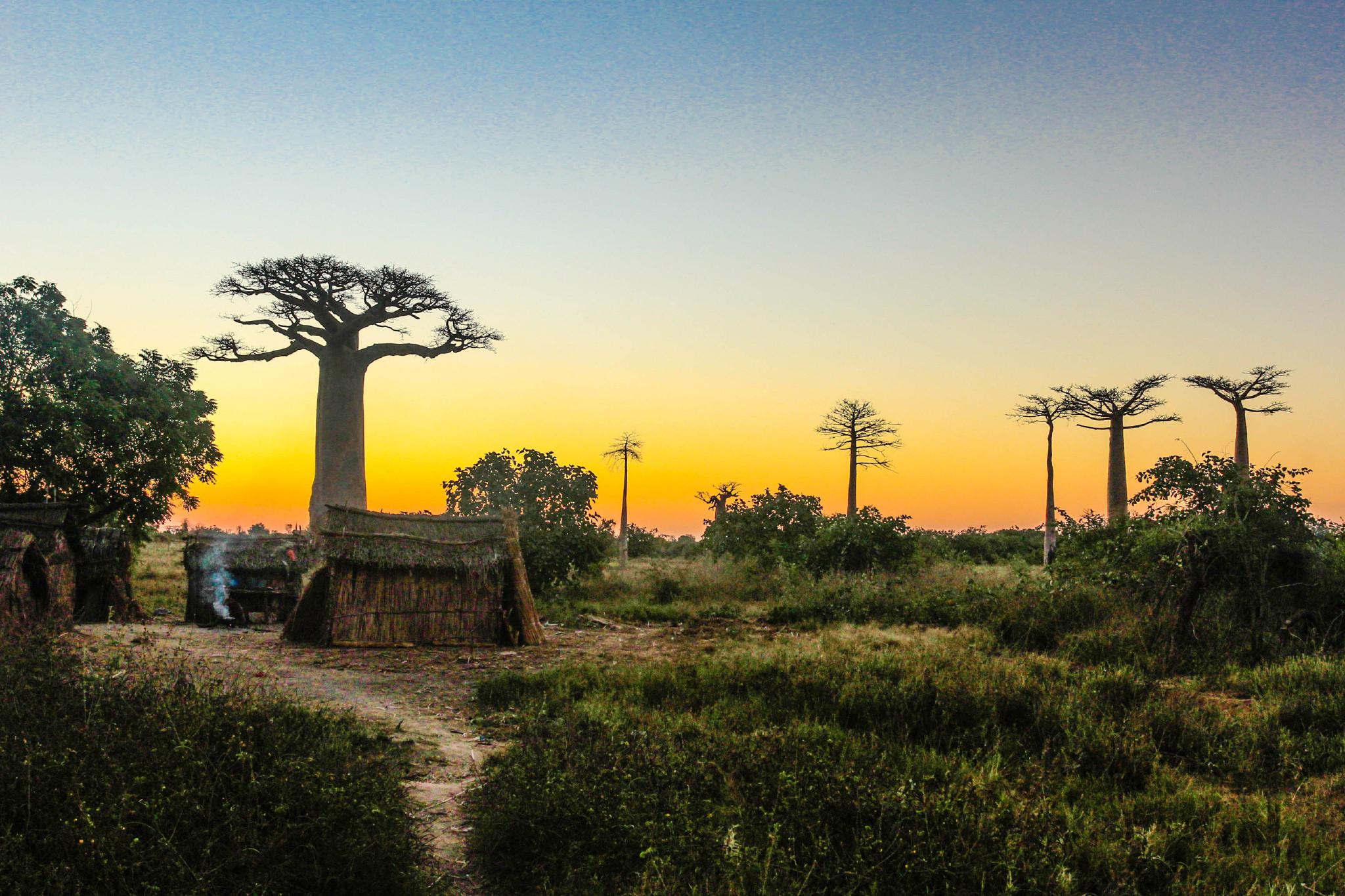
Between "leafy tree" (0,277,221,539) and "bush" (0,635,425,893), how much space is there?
10.5m

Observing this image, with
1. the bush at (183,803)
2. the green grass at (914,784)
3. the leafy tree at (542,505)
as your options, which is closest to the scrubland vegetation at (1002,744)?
the green grass at (914,784)

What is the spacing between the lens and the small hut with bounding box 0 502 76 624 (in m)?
10.8

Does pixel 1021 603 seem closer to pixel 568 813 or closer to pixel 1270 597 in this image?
pixel 1270 597

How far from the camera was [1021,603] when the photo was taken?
1248cm

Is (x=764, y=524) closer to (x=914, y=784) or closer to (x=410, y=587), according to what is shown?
(x=410, y=587)

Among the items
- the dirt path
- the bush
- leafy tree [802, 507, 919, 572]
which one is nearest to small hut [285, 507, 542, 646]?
the dirt path

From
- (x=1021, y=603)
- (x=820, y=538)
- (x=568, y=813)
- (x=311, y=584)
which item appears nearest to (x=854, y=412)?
(x=820, y=538)

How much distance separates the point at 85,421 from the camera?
14.2m

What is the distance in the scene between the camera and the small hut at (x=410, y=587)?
38.4 feet

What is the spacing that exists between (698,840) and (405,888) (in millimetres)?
1282

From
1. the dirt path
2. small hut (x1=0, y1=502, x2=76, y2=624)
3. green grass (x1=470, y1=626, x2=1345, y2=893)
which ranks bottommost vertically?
the dirt path

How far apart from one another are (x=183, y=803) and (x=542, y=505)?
1786 centimetres

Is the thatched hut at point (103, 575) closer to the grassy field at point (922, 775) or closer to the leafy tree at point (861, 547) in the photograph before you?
the grassy field at point (922, 775)

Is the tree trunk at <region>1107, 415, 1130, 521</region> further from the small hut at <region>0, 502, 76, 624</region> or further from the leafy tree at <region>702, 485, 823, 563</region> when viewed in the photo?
the small hut at <region>0, 502, 76, 624</region>
